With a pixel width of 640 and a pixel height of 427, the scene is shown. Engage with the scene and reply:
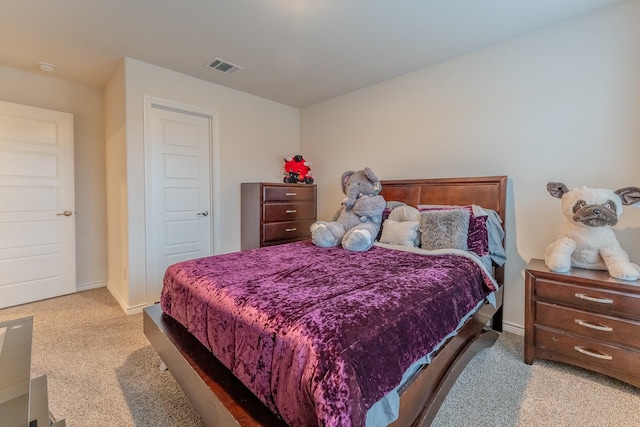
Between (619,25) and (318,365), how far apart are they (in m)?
2.91

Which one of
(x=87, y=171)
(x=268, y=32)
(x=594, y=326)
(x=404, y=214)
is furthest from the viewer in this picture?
(x=87, y=171)

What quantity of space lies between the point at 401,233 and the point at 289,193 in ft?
5.56

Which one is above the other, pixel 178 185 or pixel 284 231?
pixel 178 185

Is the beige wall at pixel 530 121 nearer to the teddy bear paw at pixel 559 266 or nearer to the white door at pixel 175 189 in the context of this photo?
the teddy bear paw at pixel 559 266

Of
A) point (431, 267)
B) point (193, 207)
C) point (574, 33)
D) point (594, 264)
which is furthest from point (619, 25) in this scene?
point (193, 207)

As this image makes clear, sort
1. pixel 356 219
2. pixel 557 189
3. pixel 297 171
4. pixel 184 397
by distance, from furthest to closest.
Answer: pixel 297 171
pixel 356 219
pixel 557 189
pixel 184 397

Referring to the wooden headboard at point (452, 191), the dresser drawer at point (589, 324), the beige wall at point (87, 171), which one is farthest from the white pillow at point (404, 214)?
the beige wall at point (87, 171)

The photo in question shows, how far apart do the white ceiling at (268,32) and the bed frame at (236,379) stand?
1225 millimetres

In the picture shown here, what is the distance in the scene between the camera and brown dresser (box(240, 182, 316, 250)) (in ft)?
11.2

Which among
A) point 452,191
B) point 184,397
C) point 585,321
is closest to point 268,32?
point 452,191

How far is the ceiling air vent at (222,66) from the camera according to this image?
2.84 metres

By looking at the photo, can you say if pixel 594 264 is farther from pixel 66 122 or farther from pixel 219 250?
pixel 66 122

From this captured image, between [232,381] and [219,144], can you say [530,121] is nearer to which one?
[232,381]

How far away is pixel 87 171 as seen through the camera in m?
3.45
